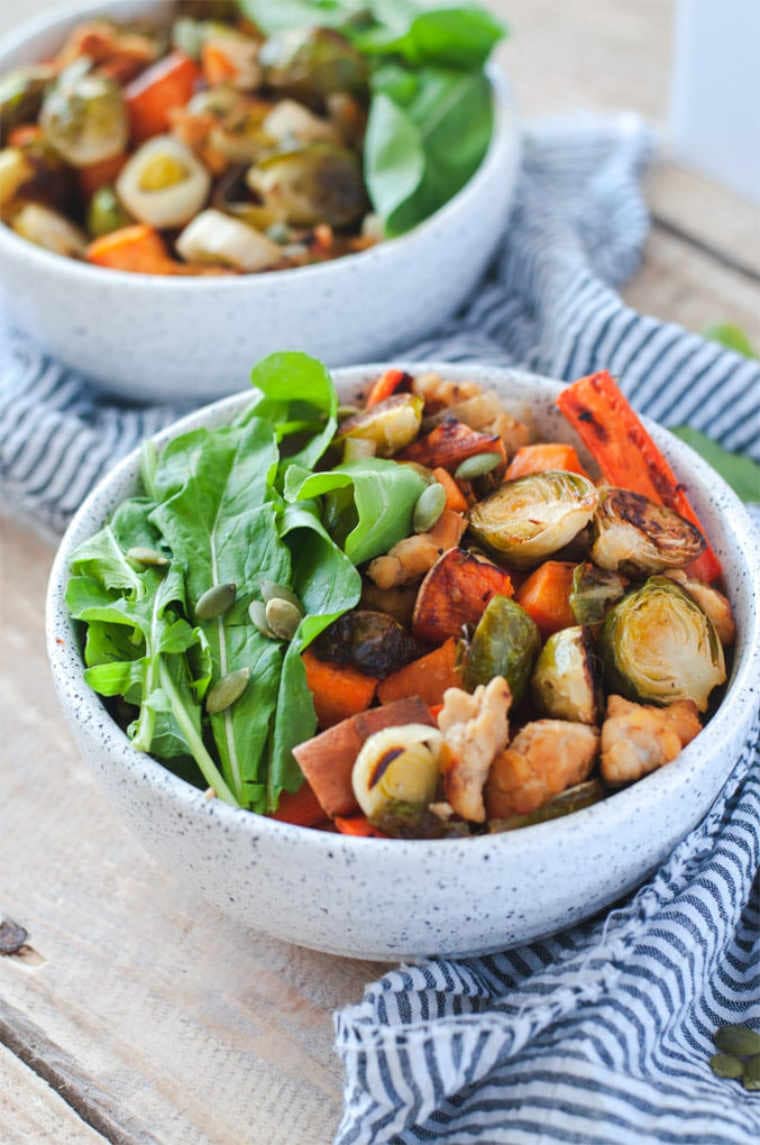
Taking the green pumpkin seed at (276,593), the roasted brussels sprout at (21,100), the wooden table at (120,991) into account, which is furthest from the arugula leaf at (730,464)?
the roasted brussels sprout at (21,100)

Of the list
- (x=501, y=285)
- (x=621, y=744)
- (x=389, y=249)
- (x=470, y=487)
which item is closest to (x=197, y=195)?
(x=389, y=249)

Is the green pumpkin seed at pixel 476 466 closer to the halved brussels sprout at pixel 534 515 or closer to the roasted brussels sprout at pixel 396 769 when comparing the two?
the halved brussels sprout at pixel 534 515

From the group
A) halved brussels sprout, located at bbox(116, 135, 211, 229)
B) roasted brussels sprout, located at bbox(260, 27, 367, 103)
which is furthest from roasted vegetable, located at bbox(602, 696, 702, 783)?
roasted brussels sprout, located at bbox(260, 27, 367, 103)

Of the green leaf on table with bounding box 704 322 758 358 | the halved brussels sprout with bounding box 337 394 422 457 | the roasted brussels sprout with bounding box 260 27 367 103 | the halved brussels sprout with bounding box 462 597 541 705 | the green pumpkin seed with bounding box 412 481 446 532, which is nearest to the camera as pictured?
the halved brussels sprout with bounding box 462 597 541 705

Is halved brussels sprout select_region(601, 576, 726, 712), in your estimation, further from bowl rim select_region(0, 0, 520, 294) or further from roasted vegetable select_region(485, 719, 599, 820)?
bowl rim select_region(0, 0, 520, 294)

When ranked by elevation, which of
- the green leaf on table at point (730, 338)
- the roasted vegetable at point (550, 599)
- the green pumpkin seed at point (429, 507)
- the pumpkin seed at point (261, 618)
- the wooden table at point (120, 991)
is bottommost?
the wooden table at point (120, 991)

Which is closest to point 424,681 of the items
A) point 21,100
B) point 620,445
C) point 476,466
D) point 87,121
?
point 476,466
